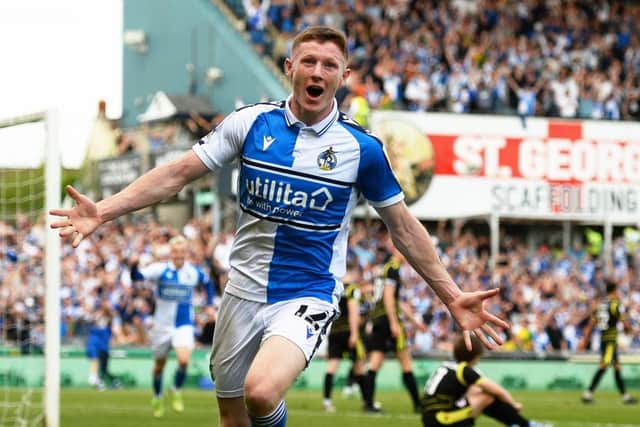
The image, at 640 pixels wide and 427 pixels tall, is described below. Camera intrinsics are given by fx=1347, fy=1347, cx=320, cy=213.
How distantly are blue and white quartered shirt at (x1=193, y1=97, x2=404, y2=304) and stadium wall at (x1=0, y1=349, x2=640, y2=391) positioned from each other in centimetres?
1748

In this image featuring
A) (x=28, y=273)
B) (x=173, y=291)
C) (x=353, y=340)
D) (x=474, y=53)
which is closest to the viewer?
(x=28, y=273)

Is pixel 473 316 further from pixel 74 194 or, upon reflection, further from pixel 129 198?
pixel 74 194

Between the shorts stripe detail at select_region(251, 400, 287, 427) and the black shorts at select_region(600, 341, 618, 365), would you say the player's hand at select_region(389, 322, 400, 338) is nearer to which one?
the black shorts at select_region(600, 341, 618, 365)

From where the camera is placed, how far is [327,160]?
7.17 m

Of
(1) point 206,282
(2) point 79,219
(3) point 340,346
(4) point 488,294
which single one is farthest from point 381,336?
(2) point 79,219

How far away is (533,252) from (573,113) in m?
3.60

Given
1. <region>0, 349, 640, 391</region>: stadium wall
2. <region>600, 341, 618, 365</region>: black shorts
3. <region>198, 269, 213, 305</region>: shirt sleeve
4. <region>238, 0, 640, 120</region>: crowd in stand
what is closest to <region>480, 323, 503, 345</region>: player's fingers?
<region>198, 269, 213, 305</region>: shirt sleeve

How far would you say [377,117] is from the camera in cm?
3069

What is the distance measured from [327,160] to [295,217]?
0.35 metres

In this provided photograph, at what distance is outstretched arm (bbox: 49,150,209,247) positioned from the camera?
646 centimetres

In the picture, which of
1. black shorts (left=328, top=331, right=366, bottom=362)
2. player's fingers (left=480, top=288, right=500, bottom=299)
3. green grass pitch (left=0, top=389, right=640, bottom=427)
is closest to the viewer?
player's fingers (left=480, top=288, right=500, bottom=299)

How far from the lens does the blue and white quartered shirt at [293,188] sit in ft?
23.5

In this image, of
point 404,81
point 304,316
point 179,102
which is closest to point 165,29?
point 179,102

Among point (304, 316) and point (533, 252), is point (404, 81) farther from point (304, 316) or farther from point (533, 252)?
point (304, 316)
